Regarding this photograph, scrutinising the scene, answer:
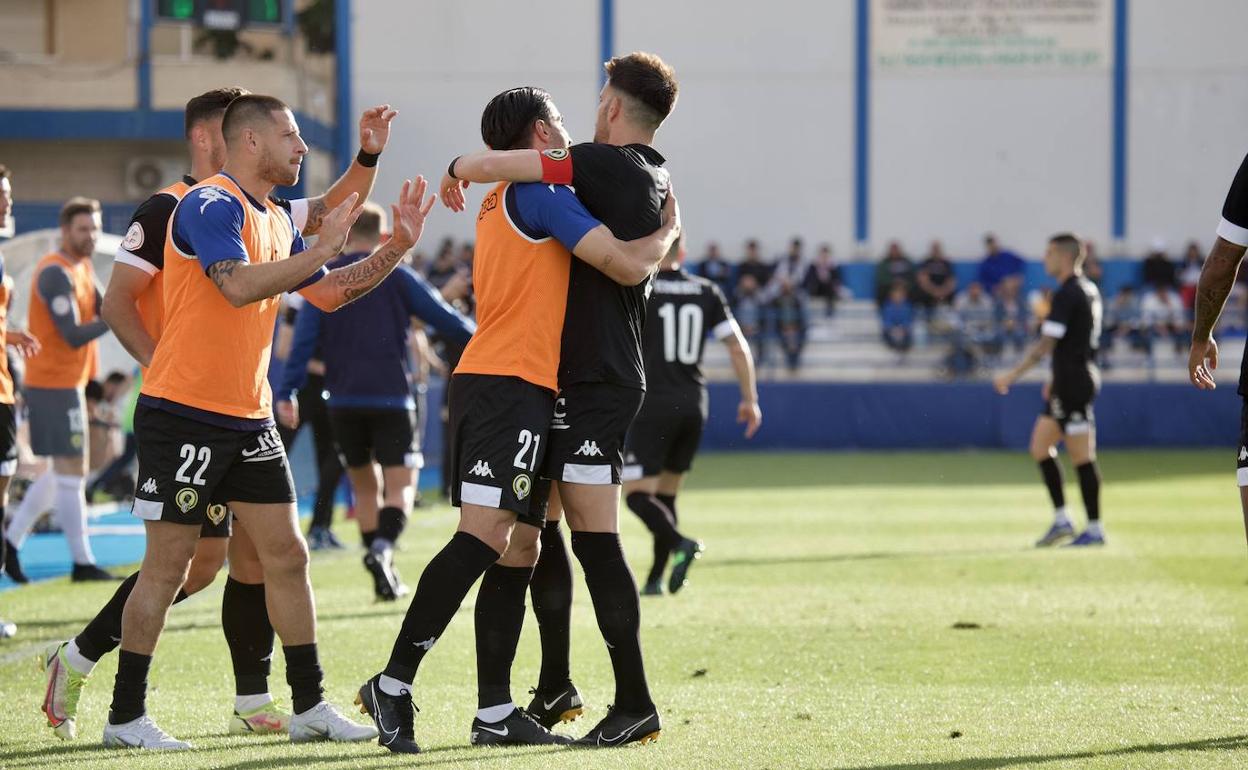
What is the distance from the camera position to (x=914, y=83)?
33531 mm

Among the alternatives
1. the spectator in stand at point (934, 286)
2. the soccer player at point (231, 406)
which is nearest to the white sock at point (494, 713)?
the soccer player at point (231, 406)

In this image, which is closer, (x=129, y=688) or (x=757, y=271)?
(x=129, y=688)

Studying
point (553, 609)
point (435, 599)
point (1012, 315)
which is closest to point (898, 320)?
point (1012, 315)

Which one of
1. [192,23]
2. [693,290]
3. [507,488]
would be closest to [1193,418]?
[192,23]

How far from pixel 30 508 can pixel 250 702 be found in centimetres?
530

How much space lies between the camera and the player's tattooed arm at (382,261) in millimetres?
4930

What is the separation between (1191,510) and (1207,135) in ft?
69.7

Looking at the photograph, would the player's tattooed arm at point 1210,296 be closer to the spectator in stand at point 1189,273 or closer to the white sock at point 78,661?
the white sock at point 78,661

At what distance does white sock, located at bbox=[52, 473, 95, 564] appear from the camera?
9758 millimetres

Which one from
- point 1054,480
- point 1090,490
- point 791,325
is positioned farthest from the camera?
point 791,325

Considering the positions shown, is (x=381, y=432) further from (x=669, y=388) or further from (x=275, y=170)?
(x=275, y=170)

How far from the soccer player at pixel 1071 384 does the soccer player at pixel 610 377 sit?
732 cm

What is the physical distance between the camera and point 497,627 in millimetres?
5152

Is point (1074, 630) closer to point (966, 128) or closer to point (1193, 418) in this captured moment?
point (1193, 418)
